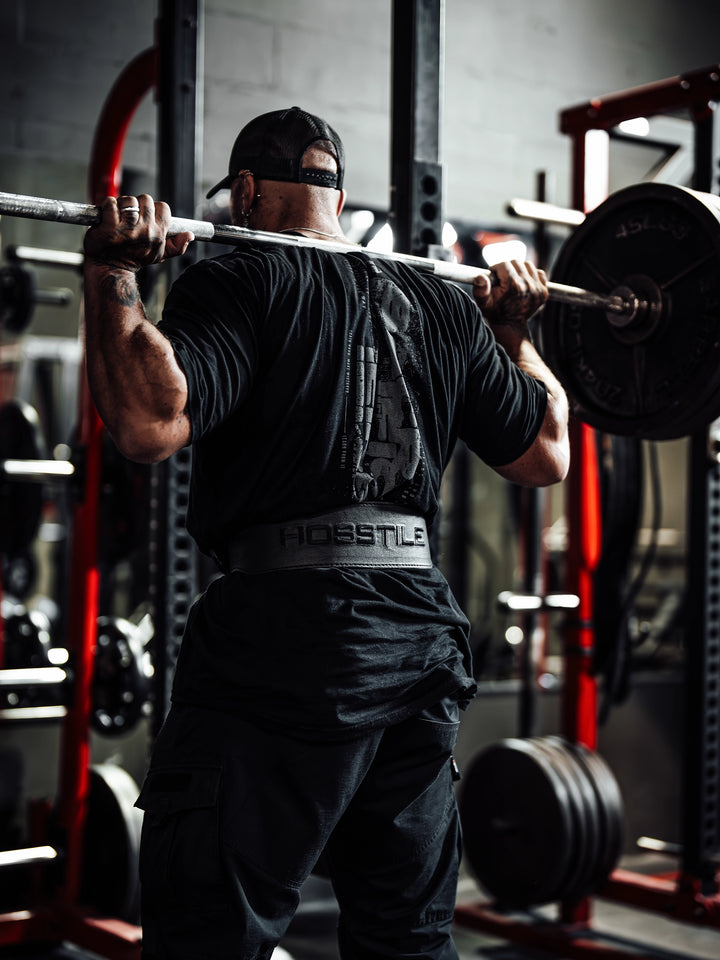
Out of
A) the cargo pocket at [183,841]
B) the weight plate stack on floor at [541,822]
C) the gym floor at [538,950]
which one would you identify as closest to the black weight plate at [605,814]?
the weight plate stack on floor at [541,822]

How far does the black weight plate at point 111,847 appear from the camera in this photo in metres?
3.14

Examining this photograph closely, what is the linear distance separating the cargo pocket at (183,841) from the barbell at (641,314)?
3.18 ft

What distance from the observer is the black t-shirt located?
62.1 inches

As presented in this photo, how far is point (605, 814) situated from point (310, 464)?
6.98 ft

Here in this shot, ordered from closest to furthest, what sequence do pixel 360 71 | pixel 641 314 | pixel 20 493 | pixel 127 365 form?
1. pixel 127 365
2. pixel 641 314
3. pixel 20 493
4. pixel 360 71

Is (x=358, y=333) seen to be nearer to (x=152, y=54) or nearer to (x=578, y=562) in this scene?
(x=152, y=54)

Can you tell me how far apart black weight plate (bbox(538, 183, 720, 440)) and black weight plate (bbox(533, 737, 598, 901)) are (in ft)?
4.32

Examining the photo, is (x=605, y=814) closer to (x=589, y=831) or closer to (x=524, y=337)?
(x=589, y=831)

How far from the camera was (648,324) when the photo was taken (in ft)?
7.73

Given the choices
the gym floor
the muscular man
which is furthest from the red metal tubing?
the muscular man

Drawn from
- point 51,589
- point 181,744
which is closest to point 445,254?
point 181,744

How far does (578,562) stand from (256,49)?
2.02 metres

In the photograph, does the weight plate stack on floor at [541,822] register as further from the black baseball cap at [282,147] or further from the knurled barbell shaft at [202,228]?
the black baseball cap at [282,147]

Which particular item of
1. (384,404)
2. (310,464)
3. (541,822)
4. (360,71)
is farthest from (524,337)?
(360,71)
